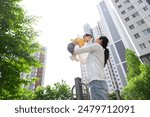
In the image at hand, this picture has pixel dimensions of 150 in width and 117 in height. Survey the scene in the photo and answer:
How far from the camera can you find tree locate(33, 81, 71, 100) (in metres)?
31.7

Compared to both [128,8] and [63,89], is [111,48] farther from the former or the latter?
[63,89]

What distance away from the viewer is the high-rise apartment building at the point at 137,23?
3315 cm

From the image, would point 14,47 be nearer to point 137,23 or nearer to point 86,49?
point 86,49

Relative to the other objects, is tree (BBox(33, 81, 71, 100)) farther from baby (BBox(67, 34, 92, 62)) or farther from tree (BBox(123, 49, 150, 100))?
baby (BBox(67, 34, 92, 62))

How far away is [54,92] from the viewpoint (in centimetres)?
3216

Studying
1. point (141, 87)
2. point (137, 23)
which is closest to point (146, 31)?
point (137, 23)

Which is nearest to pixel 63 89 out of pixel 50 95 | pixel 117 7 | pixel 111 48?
pixel 50 95

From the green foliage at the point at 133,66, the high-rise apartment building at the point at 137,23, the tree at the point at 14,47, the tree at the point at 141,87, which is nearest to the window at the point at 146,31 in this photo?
the high-rise apartment building at the point at 137,23

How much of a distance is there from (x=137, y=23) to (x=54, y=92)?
21036 millimetres

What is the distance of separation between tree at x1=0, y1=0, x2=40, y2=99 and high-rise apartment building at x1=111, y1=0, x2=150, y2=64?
25.8 metres

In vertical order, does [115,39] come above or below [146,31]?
above

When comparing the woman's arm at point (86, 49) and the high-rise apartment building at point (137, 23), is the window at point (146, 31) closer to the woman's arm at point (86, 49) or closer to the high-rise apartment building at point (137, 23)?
the high-rise apartment building at point (137, 23)

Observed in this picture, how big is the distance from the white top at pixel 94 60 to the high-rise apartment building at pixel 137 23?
30.8m

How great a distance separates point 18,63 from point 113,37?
116m
